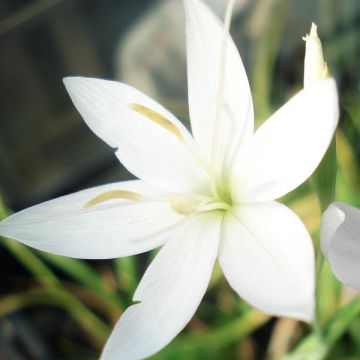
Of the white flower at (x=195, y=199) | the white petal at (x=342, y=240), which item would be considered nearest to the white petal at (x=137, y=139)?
the white flower at (x=195, y=199)

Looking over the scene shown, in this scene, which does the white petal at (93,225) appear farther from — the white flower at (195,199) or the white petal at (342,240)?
the white petal at (342,240)

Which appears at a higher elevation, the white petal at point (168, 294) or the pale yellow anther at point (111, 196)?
the pale yellow anther at point (111, 196)

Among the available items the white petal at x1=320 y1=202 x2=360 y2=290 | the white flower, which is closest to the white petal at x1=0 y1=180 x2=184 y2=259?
the white flower

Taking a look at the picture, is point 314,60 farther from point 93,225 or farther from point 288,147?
point 93,225

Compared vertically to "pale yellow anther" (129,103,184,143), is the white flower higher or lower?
lower

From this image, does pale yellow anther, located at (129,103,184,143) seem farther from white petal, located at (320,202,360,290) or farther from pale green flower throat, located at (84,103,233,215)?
white petal, located at (320,202,360,290)

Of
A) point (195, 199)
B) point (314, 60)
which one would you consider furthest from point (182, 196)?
point (314, 60)

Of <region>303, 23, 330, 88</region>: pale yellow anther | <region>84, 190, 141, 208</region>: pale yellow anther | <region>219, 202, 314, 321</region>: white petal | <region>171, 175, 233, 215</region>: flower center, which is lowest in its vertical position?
<region>219, 202, 314, 321</region>: white petal
